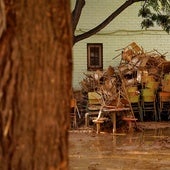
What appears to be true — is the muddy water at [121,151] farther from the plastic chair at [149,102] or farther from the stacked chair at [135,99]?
the plastic chair at [149,102]

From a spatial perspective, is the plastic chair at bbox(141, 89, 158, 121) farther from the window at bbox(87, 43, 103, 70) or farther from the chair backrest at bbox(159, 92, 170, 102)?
the window at bbox(87, 43, 103, 70)

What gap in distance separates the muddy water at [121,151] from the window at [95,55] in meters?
5.57

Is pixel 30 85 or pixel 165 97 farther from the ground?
pixel 30 85

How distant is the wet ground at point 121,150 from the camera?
1052cm

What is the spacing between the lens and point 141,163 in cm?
1073

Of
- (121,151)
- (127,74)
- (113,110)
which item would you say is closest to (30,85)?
(121,151)

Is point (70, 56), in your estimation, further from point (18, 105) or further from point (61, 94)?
point (18, 105)

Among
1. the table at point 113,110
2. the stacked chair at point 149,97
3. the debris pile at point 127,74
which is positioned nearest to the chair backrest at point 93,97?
the debris pile at point 127,74

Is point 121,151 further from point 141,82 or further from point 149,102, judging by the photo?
point 149,102

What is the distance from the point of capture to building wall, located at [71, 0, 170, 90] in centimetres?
2209

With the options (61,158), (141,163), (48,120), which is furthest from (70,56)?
(141,163)

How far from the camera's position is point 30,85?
8.29ft

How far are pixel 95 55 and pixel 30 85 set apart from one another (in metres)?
20.0

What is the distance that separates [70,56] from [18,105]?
1.29ft
